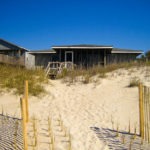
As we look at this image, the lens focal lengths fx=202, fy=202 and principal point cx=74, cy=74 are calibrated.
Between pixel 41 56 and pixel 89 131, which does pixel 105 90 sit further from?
pixel 41 56

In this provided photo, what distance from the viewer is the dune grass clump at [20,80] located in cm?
1123

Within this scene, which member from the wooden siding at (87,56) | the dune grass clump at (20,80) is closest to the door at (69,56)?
the wooden siding at (87,56)

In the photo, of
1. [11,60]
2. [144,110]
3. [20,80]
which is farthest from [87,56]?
[144,110]

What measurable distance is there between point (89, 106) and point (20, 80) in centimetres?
507

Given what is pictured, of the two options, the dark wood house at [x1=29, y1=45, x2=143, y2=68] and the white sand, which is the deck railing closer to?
the dark wood house at [x1=29, y1=45, x2=143, y2=68]

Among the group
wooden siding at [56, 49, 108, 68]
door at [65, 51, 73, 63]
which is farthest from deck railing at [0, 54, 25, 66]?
door at [65, 51, 73, 63]

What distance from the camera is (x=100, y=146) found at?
4.98 m

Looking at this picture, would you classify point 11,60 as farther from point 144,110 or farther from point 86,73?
point 144,110

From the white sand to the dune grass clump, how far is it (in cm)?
53

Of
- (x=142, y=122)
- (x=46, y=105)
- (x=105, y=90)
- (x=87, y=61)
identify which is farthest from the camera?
(x=87, y=61)

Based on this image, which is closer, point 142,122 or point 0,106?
point 142,122

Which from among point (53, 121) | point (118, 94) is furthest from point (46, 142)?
point (118, 94)

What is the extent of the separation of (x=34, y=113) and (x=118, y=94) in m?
4.51

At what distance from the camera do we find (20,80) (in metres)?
12.2
